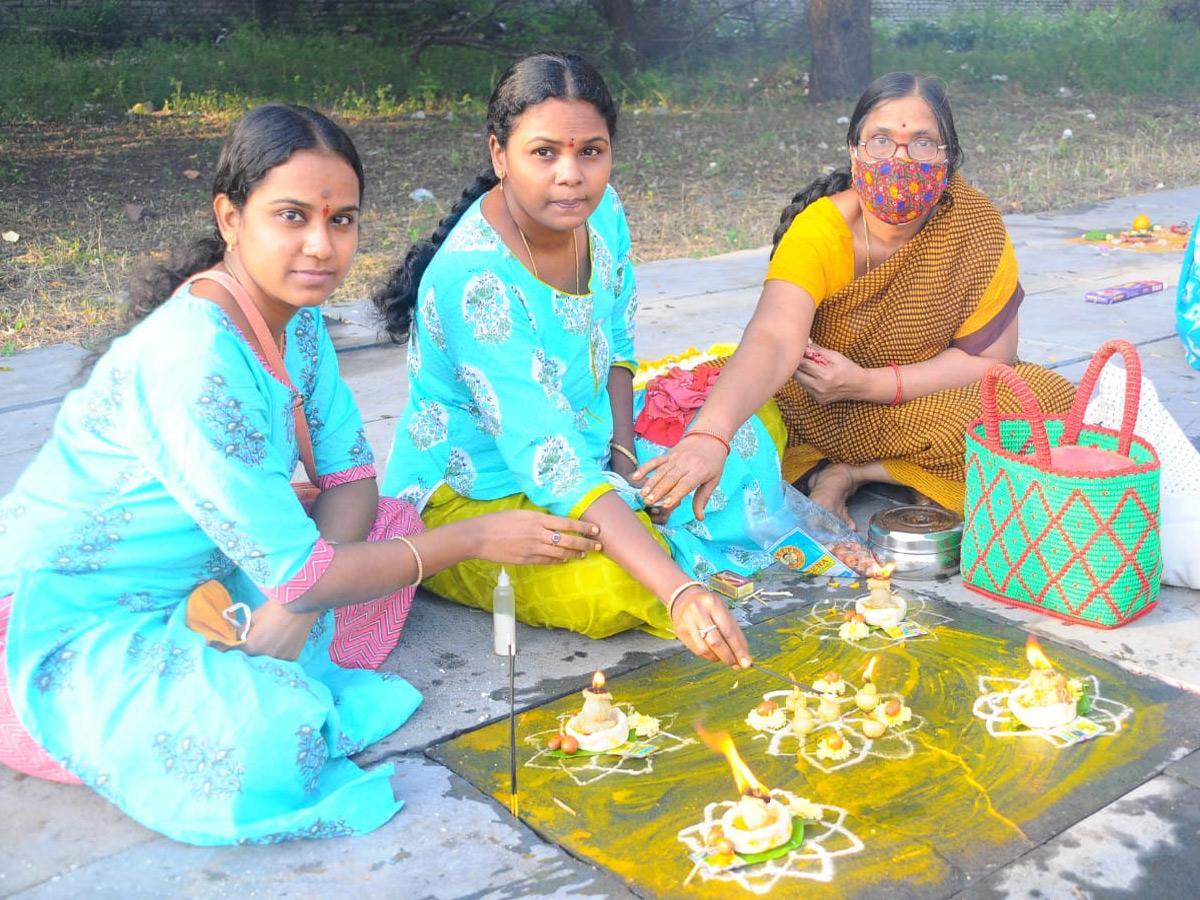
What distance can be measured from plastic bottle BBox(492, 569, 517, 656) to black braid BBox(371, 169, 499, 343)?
722 mm

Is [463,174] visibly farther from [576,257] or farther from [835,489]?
[576,257]

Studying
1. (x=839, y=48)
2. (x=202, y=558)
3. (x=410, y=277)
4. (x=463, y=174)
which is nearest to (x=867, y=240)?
(x=410, y=277)

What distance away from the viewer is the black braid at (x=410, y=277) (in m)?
3.22

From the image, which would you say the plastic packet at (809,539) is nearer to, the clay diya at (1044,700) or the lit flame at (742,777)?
the clay diya at (1044,700)

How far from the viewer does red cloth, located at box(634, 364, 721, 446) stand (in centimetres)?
366

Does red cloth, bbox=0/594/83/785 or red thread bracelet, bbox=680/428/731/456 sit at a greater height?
red thread bracelet, bbox=680/428/731/456

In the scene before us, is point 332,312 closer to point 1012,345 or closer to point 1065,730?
point 1012,345

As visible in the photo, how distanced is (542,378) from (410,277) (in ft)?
1.54

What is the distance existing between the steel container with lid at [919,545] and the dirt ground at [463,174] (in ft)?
12.6

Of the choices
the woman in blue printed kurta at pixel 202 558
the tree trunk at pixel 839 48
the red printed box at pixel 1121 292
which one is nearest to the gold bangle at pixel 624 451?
the woman in blue printed kurta at pixel 202 558

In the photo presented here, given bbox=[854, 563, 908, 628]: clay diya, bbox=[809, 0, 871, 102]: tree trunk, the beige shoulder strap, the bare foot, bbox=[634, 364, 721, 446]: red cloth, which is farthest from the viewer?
bbox=[809, 0, 871, 102]: tree trunk

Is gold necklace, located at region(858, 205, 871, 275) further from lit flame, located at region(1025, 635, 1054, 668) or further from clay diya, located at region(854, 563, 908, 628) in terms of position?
lit flame, located at region(1025, 635, 1054, 668)

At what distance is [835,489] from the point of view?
12.9ft

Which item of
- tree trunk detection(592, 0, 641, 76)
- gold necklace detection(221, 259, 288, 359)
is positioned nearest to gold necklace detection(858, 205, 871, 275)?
gold necklace detection(221, 259, 288, 359)
